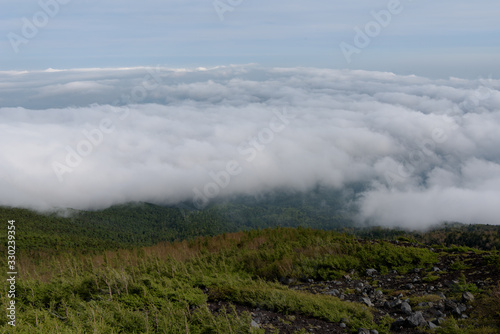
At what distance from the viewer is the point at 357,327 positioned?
6.89 meters

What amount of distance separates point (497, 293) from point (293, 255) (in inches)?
247

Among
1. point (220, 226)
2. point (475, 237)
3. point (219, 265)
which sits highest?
point (219, 265)

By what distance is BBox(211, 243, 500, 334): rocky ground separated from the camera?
692 centimetres

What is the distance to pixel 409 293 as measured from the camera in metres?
8.87

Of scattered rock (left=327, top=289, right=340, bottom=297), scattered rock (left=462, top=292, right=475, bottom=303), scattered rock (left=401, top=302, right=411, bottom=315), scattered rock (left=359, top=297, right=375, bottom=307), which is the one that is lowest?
scattered rock (left=327, top=289, right=340, bottom=297)

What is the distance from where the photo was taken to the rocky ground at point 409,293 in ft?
22.7

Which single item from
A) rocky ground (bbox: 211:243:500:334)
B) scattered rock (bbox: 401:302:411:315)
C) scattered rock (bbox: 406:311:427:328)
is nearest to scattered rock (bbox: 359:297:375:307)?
rocky ground (bbox: 211:243:500:334)

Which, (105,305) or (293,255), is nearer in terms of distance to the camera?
(105,305)

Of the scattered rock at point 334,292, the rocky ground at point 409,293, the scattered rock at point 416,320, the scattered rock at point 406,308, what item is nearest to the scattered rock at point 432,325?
the rocky ground at point 409,293

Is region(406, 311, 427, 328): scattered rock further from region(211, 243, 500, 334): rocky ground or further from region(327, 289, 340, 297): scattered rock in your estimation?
region(327, 289, 340, 297): scattered rock

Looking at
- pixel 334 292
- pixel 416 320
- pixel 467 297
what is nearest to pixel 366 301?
pixel 334 292

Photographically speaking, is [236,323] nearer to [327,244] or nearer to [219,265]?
[219,265]

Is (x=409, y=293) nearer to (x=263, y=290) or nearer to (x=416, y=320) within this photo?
(x=416, y=320)

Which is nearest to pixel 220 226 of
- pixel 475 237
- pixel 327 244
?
pixel 475 237
